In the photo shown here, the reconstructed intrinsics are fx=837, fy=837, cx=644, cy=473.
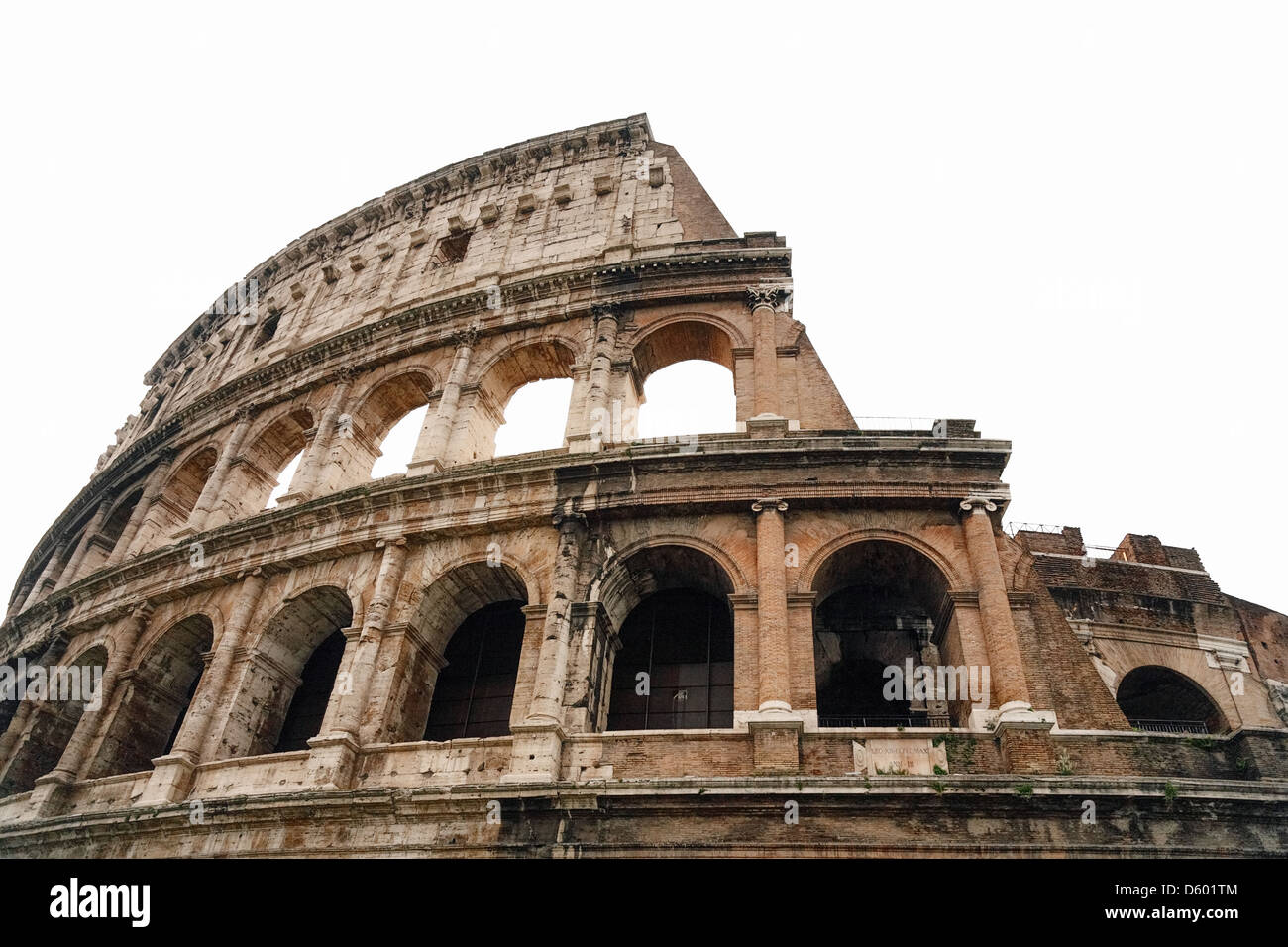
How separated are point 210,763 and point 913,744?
9.18 metres

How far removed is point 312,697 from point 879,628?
8.79 meters

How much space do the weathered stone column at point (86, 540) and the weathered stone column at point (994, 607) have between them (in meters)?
18.9

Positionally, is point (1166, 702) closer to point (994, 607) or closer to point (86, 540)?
point (994, 607)

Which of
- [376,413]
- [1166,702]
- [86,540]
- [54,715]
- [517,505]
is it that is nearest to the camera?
[517,505]

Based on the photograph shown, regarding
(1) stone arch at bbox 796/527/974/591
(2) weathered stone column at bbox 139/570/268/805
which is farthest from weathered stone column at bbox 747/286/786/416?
(2) weathered stone column at bbox 139/570/268/805

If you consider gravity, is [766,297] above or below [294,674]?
above

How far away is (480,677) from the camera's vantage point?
40.9 ft

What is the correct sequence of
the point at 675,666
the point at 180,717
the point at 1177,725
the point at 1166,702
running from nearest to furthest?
the point at 675,666 < the point at 180,717 < the point at 1177,725 < the point at 1166,702

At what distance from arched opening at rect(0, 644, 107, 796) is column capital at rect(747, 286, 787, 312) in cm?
1269

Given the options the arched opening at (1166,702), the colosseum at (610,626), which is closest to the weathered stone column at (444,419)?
the colosseum at (610,626)

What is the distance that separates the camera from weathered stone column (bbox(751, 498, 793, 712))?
9.70 metres

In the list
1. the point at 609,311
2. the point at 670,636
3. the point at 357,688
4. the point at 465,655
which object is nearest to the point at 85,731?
the point at 357,688
